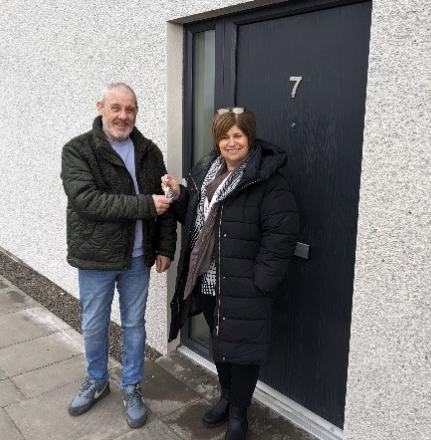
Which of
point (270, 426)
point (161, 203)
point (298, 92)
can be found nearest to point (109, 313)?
point (161, 203)

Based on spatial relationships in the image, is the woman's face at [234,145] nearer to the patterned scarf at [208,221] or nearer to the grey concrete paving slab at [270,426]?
the patterned scarf at [208,221]

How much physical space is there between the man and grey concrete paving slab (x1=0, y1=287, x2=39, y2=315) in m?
1.89

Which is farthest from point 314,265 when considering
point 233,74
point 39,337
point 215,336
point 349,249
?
point 39,337

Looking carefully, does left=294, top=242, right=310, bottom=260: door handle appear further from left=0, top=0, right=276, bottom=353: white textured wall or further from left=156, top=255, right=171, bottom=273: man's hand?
left=0, top=0, right=276, bottom=353: white textured wall

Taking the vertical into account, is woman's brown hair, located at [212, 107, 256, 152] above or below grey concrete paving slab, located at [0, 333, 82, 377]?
above

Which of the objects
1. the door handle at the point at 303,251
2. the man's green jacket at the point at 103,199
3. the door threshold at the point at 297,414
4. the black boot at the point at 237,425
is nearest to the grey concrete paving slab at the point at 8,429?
the man's green jacket at the point at 103,199

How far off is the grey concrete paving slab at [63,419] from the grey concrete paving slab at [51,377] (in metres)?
0.10

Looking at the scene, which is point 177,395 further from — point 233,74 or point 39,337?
point 233,74

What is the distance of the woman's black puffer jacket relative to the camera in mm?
2418

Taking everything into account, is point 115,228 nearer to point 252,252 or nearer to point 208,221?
point 208,221

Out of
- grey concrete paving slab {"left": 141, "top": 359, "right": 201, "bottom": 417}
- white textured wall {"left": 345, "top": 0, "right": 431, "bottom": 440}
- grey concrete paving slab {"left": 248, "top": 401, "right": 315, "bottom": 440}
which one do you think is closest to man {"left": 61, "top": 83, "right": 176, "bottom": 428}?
grey concrete paving slab {"left": 141, "top": 359, "right": 201, "bottom": 417}

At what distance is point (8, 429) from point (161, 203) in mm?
1600

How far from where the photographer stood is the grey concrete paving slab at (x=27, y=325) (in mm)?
4145

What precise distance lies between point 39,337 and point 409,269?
3.11 metres
